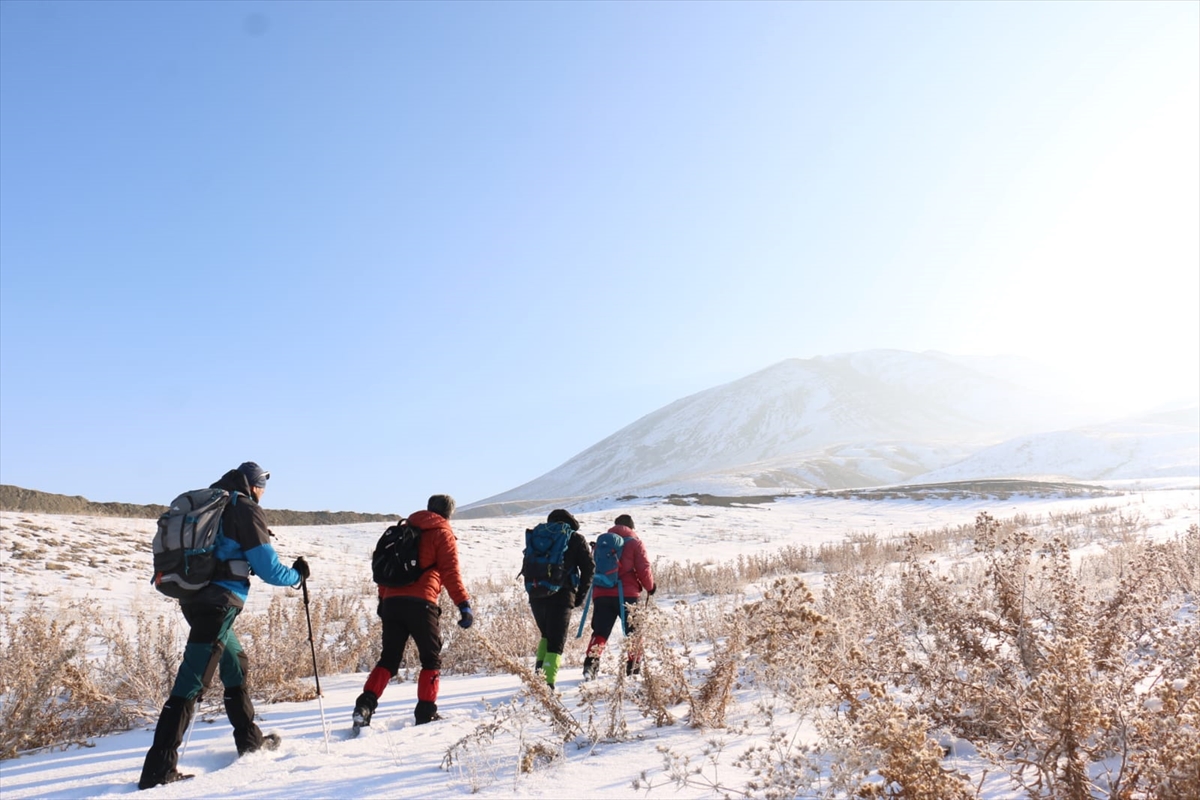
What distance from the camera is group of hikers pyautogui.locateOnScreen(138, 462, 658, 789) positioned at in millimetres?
4059

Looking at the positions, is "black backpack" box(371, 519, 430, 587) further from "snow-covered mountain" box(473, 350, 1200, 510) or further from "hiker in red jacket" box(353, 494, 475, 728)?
"snow-covered mountain" box(473, 350, 1200, 510)

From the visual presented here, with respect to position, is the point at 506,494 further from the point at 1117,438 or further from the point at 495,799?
the point at 495,799

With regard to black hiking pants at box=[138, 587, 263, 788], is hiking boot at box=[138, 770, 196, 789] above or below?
below

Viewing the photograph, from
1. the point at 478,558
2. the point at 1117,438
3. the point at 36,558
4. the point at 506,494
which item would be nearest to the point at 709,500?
the point at 478,558

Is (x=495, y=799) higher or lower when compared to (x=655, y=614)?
lower

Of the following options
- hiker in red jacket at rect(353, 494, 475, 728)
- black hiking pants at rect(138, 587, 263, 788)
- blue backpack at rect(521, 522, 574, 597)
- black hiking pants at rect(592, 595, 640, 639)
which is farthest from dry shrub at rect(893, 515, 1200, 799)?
black hiking pants at rect(138, 587, 263, 788)

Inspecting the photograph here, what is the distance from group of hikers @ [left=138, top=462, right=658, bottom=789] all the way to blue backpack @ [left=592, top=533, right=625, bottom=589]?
0.4 inches

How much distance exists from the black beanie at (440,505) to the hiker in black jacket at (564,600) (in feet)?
3.35

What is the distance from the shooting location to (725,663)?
4.36 m

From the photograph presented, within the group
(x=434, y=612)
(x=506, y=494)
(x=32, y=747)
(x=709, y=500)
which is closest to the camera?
(x=32, y=747)

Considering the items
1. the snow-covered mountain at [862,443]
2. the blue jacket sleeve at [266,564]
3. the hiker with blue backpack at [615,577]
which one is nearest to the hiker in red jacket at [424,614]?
the blue jacket sleeve at [266,564]

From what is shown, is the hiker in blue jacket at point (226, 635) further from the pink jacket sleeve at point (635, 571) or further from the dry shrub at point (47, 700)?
the pink jacket sleeve at point (635, 571)

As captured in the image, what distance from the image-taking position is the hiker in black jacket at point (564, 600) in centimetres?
623

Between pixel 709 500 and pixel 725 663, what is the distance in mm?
31242
